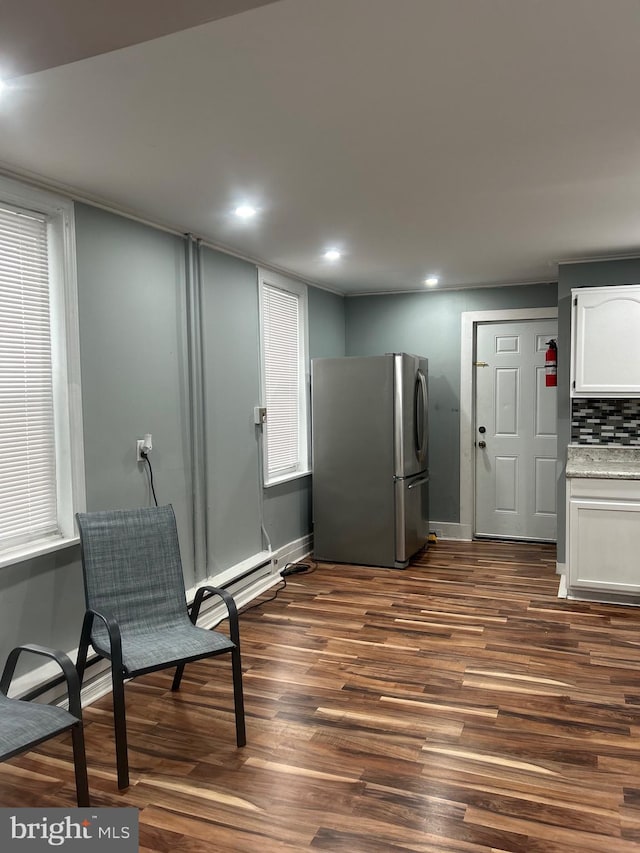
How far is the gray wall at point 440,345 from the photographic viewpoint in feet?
19.0

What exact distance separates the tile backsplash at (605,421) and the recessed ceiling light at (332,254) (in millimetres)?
1987

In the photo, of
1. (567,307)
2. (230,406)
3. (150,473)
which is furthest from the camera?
(567,307)

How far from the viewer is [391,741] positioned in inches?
102

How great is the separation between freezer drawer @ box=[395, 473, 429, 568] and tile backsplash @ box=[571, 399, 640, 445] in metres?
1.26

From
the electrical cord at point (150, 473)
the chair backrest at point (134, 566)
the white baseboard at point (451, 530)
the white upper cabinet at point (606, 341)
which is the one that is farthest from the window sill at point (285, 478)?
the white upper cabinet at point (606, 341)

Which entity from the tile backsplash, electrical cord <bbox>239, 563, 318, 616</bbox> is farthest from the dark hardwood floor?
the tile backsplash

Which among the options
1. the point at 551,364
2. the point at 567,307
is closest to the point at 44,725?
the point at 567,307

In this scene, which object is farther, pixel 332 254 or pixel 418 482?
pixel 418 482

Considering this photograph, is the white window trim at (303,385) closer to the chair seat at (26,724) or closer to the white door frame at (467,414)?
the white door frame at (467,414)

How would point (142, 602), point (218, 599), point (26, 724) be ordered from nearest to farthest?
→ 1. point (26, 724)
2. point (142, 602)
3. point (218, 599)

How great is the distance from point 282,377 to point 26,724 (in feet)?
11.2

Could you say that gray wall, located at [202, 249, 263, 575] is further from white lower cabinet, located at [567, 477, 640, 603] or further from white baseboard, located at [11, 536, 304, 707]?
white lower cabinet, located at [567, 477, 640, 603]

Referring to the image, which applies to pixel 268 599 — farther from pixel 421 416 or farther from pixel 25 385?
pixel 25 385

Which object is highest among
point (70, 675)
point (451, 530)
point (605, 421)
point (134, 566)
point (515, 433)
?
point (605, 421)
